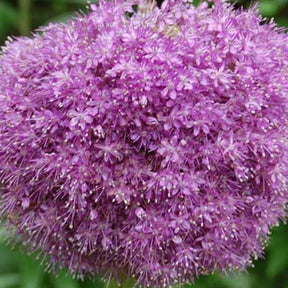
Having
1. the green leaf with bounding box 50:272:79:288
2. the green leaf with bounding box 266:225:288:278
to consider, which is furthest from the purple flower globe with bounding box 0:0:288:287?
the green leaf with bounding box 266:225:288:278

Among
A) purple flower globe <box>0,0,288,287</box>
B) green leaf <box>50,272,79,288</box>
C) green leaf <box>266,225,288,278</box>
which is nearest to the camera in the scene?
purple flower globe <box>0,0,288,287</box>

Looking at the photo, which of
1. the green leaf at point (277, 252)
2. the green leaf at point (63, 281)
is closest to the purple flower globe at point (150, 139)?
the green leaf at point (63, 281)

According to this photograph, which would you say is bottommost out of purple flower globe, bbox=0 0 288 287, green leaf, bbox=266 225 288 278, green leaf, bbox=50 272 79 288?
green leaf, bbox=50 272 79 288

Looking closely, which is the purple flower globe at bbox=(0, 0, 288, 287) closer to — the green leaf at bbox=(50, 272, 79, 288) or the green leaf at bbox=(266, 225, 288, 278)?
the green leaf at bbox=(50, 272, 79, 288)

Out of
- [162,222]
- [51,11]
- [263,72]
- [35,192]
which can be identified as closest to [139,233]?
[162,222]

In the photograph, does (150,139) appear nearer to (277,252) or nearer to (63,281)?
(63,281)

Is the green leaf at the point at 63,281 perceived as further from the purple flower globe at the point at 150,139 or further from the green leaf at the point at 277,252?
the green leaf at the point at 277,252

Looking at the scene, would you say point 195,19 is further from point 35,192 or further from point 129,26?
point 35,192

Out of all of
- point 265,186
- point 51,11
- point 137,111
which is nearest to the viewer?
point 137,111

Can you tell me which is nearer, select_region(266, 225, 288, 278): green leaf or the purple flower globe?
the purple flower globe

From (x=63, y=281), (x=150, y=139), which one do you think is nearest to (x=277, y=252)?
(x=63, y=281)
